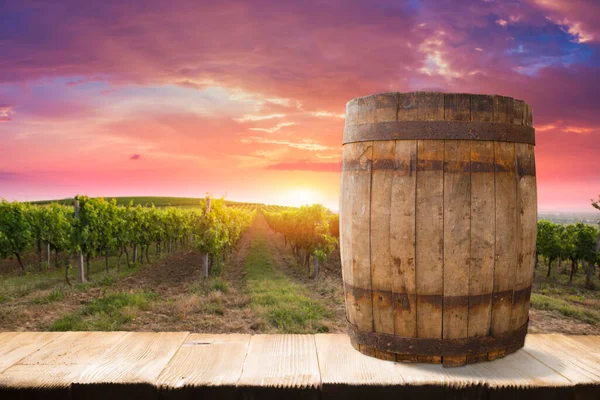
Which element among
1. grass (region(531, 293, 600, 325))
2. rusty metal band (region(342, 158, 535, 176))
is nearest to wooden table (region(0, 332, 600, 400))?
rusty metal band (region(342, 158, 535, 176))

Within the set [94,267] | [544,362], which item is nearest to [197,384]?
[544,362]

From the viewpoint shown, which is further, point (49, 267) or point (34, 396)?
point (49, 267)

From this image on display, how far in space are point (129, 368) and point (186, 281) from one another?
1578 centimetres

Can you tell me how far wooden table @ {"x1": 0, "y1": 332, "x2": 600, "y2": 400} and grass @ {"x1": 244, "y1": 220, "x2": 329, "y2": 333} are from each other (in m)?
7.21

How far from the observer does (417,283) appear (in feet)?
6.97

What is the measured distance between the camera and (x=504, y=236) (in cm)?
217

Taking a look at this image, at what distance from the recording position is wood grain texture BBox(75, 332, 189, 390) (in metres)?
1.92

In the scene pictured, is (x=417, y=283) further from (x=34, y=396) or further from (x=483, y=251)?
(x=34, y=396)

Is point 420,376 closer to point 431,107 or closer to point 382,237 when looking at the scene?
point 382,237

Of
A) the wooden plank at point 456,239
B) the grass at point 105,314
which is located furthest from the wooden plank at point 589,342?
the grass at point 105,314

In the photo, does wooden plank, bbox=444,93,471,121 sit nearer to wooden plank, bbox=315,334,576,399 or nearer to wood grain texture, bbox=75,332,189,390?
wooden plank, bbox=315,334,576,399

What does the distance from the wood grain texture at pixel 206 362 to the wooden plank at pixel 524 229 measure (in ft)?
4.70

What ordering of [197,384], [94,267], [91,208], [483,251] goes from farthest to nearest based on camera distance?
[94,267] → [91,208] → [483,251] → [197,384]

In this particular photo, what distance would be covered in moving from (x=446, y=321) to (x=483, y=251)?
0.38 meters
